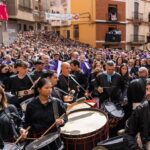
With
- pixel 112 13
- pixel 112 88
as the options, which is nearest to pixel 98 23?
pixel 112 13

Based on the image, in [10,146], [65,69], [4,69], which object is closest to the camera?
[10,146]

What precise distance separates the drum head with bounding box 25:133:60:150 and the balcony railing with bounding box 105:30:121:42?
36.2 metres

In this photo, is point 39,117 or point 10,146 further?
point 39,117

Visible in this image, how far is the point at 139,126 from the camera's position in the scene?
14.8 feet

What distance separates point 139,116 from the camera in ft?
14.7

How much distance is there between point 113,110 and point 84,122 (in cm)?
142

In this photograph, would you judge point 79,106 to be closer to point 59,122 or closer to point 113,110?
A: point 113,110

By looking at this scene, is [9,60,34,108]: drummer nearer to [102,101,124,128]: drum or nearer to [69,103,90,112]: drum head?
[69,103,90,112]: drum head

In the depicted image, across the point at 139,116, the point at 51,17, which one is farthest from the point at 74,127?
the point at 51,17

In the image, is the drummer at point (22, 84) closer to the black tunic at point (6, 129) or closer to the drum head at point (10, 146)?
the black tunic at point (6, 129)

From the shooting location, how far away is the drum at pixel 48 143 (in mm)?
4488

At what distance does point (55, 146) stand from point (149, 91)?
133 cm

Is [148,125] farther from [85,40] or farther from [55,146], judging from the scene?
[85,40]

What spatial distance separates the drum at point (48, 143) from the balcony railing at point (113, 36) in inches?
1423
